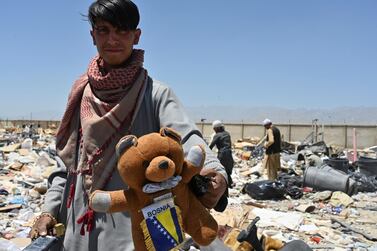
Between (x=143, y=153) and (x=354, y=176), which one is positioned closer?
(x=143, y=153)

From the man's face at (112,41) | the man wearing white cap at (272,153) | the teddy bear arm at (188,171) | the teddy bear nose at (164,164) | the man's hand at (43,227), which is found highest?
the man's face at (112,41)

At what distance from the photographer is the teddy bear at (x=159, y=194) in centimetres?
117

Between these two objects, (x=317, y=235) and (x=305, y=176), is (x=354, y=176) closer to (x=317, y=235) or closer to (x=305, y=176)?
(x=305, y=176)

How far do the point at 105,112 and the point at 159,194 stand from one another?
18.3 inches

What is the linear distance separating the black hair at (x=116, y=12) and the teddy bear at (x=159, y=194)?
489mm

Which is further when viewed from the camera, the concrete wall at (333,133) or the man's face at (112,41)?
the concrete wall at (333,133)

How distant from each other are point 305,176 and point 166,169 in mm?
8340

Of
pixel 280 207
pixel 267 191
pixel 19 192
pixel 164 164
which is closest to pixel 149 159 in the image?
pixel 164 164

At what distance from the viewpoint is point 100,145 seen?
4.97 feet

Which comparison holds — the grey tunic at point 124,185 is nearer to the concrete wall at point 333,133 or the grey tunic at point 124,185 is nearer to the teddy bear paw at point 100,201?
the teddy bear paw at point 100,201

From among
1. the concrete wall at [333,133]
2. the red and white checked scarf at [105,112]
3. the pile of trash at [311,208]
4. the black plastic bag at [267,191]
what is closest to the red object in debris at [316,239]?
the pile of trash at [311,208]

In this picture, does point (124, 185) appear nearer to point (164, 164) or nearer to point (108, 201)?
point (108, 201)

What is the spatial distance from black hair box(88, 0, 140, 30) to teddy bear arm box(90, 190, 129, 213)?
2.06ft

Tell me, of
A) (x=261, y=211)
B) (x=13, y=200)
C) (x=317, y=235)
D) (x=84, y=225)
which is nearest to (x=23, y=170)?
(x=13, y=200)
